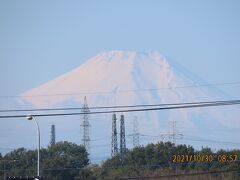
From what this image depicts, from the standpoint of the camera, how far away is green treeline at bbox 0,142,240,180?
84.5m

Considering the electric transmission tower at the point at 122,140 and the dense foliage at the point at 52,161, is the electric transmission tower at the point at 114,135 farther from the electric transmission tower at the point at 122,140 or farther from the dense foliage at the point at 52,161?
the dense foliage at the point at 52,161

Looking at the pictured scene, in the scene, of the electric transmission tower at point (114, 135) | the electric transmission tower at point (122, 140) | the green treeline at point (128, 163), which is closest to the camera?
the green treeline at point (128, 163)

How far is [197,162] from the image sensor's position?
89.4 meters

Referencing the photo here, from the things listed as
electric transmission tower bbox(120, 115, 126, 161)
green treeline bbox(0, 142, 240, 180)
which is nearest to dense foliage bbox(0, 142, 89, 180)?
green treeline bbox(0, 142, 240, 180)

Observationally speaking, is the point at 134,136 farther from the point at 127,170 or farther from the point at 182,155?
the point at 127,170

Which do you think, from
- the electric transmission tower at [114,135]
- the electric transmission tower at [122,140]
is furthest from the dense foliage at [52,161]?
the electric transmission tower at [122,140]

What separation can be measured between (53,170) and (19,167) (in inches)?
474

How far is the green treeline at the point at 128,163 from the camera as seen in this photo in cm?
8450

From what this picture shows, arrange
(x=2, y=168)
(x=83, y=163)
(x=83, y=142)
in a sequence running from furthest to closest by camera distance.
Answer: (x=83, y=142) → (x=83, y=163) → (x=2, y=168)

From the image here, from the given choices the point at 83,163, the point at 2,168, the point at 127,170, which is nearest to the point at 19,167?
the point at 2,168

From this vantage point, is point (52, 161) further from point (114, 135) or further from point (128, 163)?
point (128, 163)

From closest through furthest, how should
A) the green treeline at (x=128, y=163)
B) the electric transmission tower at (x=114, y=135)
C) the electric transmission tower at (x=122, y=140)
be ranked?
the green treeline at (x=128, y=163) < the electric transmission tower at (x=122, y=140) < the electric transmission tower at (x=114, y=135)

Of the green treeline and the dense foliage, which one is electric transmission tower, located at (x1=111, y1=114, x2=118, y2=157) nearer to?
the green treeline

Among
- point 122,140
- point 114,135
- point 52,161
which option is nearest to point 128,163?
point 122,140
